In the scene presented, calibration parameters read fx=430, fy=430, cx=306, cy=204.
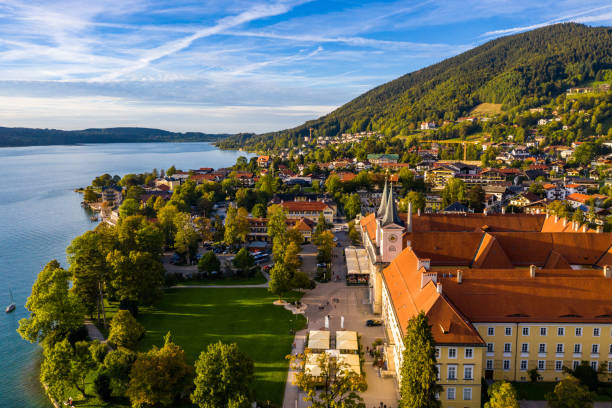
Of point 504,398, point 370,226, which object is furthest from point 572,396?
point 370,226

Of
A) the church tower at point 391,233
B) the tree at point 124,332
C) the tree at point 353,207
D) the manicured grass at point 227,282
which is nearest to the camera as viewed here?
the tree at point 124,332

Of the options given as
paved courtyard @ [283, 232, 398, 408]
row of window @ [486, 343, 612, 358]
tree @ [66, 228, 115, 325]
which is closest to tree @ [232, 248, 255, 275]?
paved courtyard @ [283, 232, 398, 408]

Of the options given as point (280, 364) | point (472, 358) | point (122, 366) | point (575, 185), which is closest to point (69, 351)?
point (122, 366)

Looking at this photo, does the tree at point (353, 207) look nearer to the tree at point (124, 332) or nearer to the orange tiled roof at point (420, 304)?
the orange tiled roof at point (420, 304)

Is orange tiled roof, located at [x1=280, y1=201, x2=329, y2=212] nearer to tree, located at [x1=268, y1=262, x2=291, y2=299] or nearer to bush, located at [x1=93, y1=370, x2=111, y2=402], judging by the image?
tree, located at [x1=268, y1=262, x2=291, y2=299]

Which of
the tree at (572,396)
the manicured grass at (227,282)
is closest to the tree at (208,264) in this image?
the manicured grass at (227,282)
